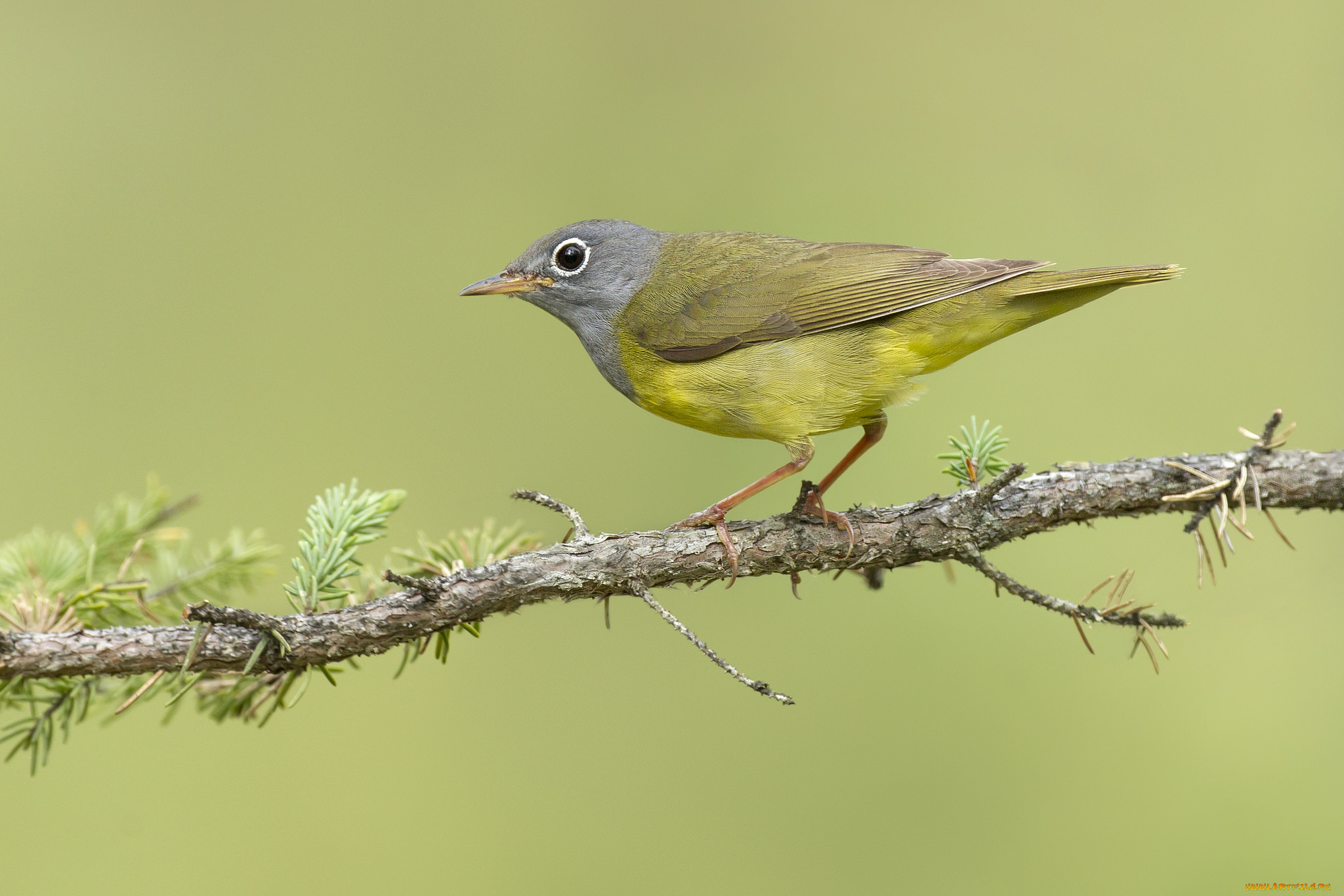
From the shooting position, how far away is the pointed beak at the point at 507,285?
4.79 m

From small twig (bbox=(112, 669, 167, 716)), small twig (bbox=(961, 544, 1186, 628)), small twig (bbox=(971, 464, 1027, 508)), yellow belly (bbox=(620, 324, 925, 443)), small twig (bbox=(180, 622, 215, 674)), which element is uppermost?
yellow belly (bbox=(620, 324, 925, 443))

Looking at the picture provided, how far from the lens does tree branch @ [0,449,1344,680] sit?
2750 mm

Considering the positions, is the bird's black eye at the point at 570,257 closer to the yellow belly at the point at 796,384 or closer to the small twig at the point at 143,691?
the yellow belly at the point at 796,384

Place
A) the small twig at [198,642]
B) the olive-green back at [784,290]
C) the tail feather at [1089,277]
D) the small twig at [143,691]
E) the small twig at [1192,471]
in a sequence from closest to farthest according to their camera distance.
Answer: the small twig at [198,642] → the small twig at [143,691] → the small twig at [1192,471] → the tail feather at [1089,277] → the olive-green back at [784,290]

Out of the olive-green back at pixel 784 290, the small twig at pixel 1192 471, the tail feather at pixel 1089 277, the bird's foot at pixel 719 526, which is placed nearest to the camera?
the small twig at pixel 1192 471

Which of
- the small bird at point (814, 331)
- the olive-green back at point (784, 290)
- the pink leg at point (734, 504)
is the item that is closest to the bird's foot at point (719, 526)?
the pink leg at point (734, 504)

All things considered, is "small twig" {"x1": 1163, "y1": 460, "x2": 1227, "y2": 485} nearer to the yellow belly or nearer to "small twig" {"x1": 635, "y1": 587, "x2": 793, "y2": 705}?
the yellow belly

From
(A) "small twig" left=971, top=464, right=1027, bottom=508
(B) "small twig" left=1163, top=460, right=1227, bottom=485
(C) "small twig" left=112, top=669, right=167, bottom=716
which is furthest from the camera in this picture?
(B) "small twig" left=1163, top=460, right=1227, bottom=485

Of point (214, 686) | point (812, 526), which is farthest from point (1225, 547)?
point (214, 686)

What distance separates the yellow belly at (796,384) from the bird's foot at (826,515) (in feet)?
2.42

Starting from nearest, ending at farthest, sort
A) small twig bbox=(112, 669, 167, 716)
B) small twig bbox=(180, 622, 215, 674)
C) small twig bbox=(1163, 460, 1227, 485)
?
small twig bbox=(180, 622, 215, 674), small twig bbox=(112, 669, 167, 716), small twig bbox=(1163, 460, 1227, 485)

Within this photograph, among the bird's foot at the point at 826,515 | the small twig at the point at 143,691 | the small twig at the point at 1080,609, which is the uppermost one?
the bird's foot at the point at 826,515

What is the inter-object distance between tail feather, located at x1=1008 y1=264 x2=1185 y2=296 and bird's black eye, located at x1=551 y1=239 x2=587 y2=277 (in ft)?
6.68

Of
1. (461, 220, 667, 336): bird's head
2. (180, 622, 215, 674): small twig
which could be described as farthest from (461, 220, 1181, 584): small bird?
(180, 622, 215, 674): small twig
